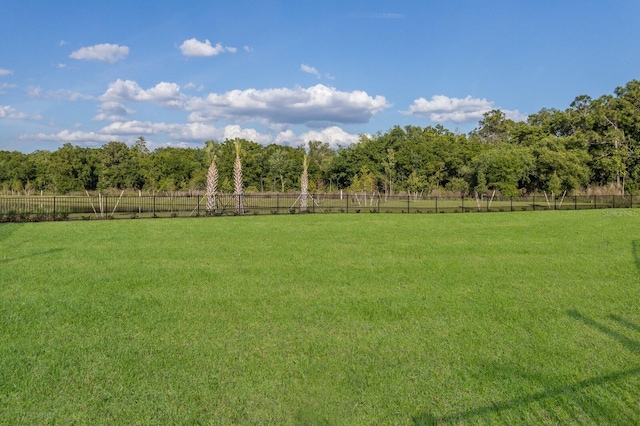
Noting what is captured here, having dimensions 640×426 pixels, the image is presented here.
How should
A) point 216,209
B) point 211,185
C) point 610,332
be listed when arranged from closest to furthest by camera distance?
1. point 610,332
2. point 216,209
3. point 211,185

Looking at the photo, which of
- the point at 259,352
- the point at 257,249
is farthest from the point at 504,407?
the point at 257,249

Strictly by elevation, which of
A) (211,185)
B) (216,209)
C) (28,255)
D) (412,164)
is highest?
(412,164)

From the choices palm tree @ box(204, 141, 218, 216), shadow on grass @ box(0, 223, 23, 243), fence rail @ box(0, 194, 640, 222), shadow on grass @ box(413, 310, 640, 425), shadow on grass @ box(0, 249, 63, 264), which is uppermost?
palm tree @ box(204, 141, 218, 216)

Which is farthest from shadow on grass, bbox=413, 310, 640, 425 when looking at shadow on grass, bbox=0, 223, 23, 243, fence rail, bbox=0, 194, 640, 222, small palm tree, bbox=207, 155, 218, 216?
small palm tree, bbox=207, 155, 218, 216

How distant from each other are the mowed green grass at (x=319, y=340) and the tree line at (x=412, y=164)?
45.3m

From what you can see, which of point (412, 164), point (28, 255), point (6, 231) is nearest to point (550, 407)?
point (28, 255)

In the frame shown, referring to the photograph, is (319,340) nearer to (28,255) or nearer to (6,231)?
(28,255)

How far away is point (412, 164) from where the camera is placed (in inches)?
2662

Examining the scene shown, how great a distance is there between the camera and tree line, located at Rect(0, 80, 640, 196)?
51.3 metres

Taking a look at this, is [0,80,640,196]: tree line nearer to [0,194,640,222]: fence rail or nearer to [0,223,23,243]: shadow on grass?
[0,194,640,222]: fence rail

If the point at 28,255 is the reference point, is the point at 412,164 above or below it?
above

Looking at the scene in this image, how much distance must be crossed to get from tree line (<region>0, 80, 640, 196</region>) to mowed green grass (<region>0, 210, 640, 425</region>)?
45.3 m

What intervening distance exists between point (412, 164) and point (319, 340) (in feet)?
213

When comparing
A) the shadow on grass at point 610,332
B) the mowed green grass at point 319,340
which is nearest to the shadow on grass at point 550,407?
the mowed green grass at point 319,340
